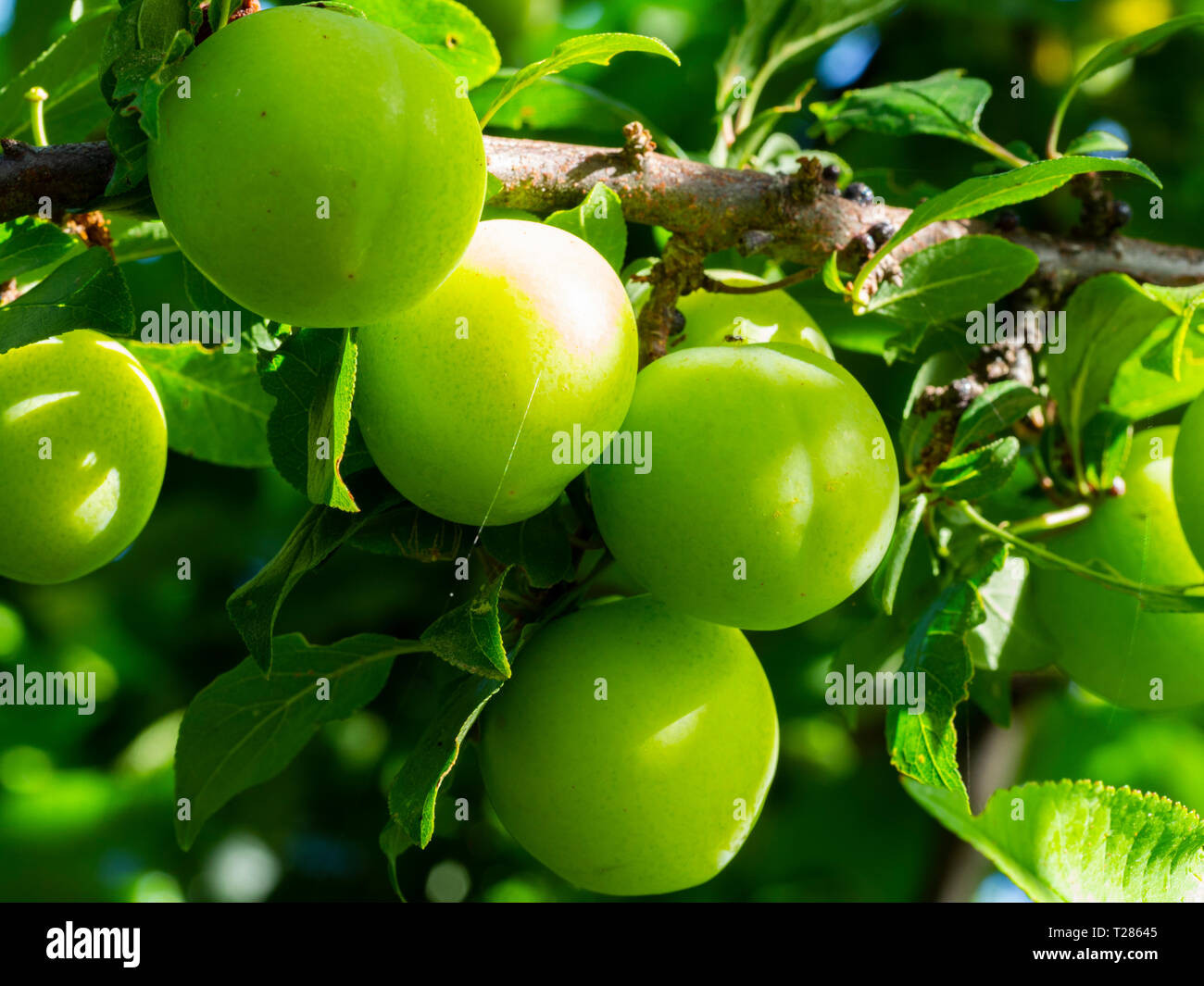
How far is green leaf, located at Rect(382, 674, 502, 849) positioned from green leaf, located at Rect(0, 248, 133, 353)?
315mm

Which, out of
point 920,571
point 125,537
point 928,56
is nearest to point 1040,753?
point 920,571

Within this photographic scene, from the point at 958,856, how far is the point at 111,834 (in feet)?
4.14

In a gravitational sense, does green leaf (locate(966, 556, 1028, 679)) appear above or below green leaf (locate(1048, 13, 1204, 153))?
below

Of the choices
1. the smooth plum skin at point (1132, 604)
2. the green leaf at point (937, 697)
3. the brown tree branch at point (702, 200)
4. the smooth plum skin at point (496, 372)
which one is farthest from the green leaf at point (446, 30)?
the smooth plum skin at point (1132, 604)

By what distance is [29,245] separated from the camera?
0.68 metres

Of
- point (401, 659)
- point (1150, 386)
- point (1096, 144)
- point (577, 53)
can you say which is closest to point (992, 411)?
point (1150, 386)

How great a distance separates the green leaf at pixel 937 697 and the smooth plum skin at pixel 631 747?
10 cm

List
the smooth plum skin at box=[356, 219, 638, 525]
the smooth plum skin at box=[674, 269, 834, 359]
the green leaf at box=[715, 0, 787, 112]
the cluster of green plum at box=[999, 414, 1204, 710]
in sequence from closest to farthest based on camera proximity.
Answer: the smooth plum skin at box=[356, 219, 638, 525] < the smooth plum skin at box=[674, 269, 834, 359] < the cluster of green plum at box=[999, 414, 1204, 710] < the green leaf at box=[715, 0, 787, 112]

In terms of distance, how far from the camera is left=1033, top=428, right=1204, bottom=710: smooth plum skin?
3.10ft

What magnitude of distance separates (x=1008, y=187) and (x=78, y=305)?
0.59 m

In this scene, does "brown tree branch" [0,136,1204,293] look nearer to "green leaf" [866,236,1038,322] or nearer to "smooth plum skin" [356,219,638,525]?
"green leaf" [866,236,1038,322]

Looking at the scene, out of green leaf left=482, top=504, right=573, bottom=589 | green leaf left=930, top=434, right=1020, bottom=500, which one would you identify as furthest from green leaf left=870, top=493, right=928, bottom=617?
green leaf left=482, top=504, right=573, bottom=589

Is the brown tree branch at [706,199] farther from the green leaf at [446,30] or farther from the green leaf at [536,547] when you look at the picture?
the green leaf at [536,547]
